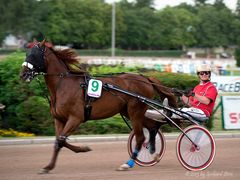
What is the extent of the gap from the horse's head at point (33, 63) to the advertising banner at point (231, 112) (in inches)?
295

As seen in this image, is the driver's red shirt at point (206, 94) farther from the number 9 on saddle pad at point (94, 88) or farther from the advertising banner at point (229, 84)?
the advertising banner at point (229, 84)

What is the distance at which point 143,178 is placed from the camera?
7.86 meters

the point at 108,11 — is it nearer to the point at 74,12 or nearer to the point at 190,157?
the point at 74,12

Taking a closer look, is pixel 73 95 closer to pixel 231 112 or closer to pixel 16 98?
pixel 16 98

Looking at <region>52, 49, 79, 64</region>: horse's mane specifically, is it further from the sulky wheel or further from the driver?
the sulky wheel

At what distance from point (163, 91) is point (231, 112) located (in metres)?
6.13

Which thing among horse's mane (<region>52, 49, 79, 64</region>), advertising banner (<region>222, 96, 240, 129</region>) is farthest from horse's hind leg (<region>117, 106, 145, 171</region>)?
advertising banner (<region>222, 96, 240, 129</region>)

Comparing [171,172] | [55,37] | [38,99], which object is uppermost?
[55,37]

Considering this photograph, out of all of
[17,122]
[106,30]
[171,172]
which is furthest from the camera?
[106,30]

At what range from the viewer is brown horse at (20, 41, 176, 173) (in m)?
8.18

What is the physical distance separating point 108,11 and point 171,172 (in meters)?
71.3

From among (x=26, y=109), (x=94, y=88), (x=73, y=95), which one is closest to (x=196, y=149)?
(x=94, y=88)

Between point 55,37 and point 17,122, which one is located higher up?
point 55,37

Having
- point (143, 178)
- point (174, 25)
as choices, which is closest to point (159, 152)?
point (143, 178)
